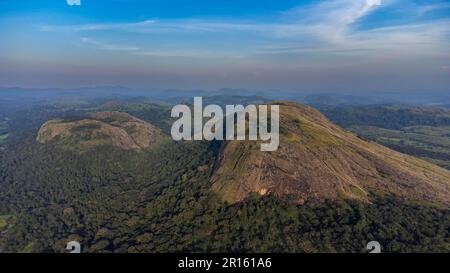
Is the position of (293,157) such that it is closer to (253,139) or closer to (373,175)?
(253,139)

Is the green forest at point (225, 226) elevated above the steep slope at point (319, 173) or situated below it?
below

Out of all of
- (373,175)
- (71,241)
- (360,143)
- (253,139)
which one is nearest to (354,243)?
(373,175)

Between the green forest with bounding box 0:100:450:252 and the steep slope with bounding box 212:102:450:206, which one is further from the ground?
the steep slope with bounding box 212:102:450:206

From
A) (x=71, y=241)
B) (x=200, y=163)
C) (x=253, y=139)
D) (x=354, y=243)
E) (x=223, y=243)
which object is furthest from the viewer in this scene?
(x=200, y=163)

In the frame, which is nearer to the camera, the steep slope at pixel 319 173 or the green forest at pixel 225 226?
the green forest at pixel 225 226

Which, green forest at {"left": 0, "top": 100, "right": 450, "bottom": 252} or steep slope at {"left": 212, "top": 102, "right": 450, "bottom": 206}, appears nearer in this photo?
green forest at {"left": 0, "top": 100, "right": 450, "bottom": 252}

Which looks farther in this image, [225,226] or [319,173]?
[319,173]

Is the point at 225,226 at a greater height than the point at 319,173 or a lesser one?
lesser
